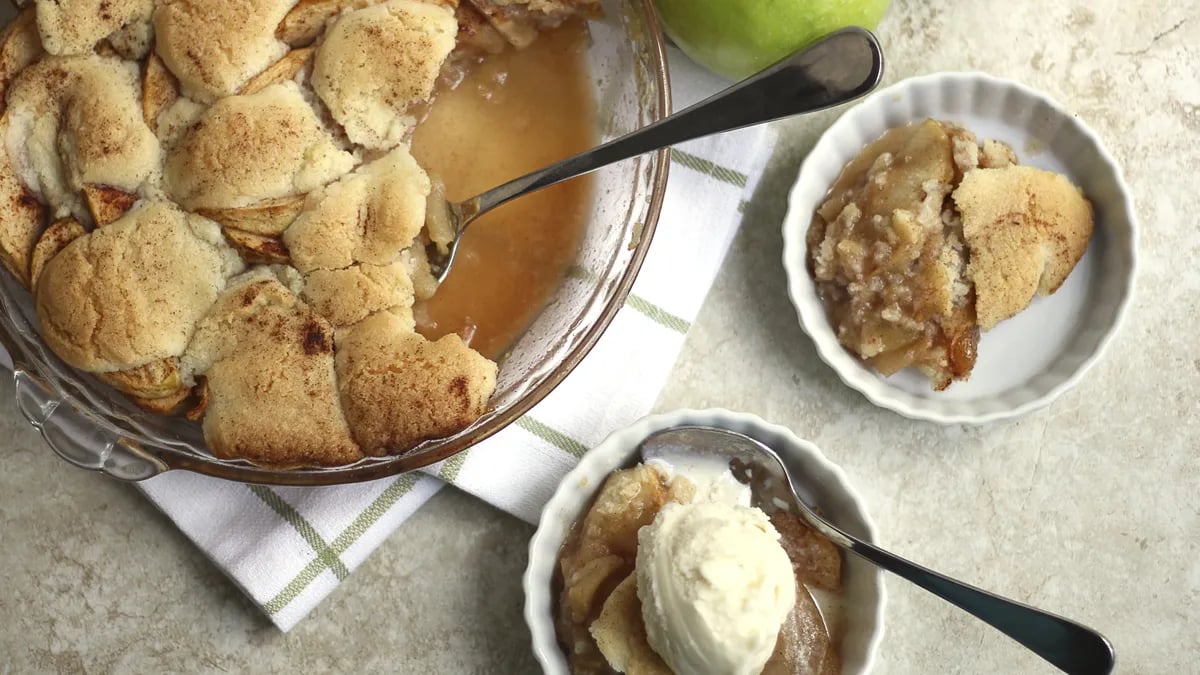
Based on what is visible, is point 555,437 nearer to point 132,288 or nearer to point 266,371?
point 266,371

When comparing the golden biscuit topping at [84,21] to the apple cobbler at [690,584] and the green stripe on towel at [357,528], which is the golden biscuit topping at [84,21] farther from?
the apple cobbler at [690,584]

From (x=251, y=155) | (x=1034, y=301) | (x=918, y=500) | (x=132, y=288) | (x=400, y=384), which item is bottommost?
(x=918, y=500)

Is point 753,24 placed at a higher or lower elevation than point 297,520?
higher

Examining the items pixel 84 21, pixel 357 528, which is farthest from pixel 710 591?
pixel 84 21

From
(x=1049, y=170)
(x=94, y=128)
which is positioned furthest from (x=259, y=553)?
(x=1049, y=170)

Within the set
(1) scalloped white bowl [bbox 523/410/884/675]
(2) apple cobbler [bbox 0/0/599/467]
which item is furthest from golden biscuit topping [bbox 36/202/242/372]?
(1) scalloped white bowl [bbox 523/410/884/675]

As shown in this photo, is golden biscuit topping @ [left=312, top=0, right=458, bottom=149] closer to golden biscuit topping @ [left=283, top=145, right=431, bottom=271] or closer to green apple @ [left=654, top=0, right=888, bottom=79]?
golden biscuit topping @ [left=283, top=145, right=431, bottom=271]

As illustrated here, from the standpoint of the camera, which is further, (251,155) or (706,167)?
(706,167)

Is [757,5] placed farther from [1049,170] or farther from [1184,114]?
[1184,114]
